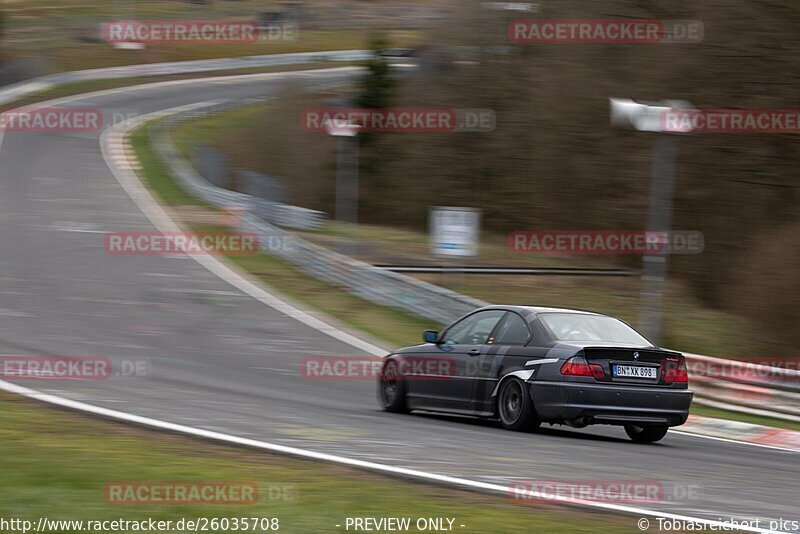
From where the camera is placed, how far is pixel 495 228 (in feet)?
119

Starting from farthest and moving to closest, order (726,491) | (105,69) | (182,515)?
(105,69) < (726,491) < (182,515)

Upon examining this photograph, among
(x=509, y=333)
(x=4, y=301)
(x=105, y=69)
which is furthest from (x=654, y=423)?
(x=105, y=69)

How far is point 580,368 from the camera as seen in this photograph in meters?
10.5

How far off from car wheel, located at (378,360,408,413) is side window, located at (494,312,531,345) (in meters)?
1.52

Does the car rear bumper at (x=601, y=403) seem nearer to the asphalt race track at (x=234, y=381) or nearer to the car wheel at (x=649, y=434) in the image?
the asphalt race track at (x=234, y=381)

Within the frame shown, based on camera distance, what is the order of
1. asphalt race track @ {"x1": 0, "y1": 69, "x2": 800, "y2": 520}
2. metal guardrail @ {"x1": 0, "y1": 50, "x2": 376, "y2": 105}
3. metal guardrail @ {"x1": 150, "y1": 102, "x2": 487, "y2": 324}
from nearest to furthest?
1. asphalt race track @ {"x1": 0, "y1": 69, "x2": 800, "y2": 520}
2. metal guardrail @ {"x1": 150, "y1": 102, "x2": 487, "y2": 324}
3. metal guardrail @ {"x1": 0, "y1": 50, "x2": 376, "y2": 105}

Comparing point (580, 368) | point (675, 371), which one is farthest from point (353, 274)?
point (580, 368)

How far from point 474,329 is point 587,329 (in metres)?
1.31

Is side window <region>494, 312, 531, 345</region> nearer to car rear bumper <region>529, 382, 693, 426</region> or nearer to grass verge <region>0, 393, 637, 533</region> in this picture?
car rear bumper <region>529, 382, 693, 426</region>

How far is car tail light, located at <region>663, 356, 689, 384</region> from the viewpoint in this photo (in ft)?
35.5

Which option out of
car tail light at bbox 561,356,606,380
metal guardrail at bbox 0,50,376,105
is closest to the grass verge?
car tail light at bbox 561,356,606,380

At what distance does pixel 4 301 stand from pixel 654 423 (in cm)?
1200

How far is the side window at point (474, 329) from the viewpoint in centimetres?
1166

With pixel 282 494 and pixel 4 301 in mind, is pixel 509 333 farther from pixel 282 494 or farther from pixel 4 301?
pixel 4 301
